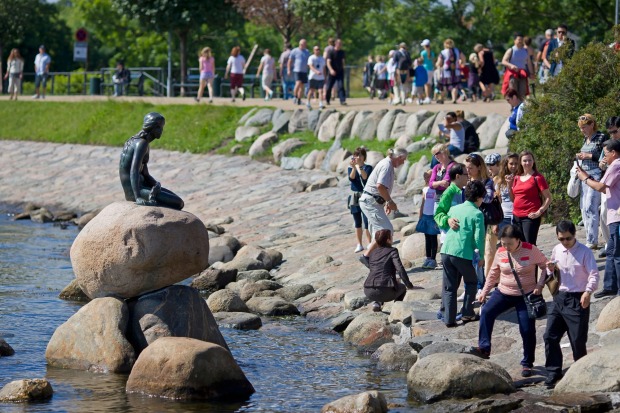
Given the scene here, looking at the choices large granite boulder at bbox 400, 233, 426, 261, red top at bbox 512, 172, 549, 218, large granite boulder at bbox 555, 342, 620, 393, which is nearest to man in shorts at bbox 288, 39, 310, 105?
large granite boulder at bbox 400, 233, 426, 261

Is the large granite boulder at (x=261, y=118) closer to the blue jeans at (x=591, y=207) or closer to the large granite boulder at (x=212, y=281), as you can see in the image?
the large granite boulder at (x=212, y=281)

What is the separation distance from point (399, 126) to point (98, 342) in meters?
14.1

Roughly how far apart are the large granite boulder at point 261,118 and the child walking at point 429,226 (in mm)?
14157

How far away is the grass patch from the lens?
3142 cm

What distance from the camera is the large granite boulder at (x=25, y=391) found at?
11.3m

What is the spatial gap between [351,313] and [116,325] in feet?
11.3

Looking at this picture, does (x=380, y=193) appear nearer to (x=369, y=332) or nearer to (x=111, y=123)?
(x=369, y=332)

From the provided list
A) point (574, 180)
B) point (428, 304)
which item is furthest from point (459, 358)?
point (574, 180)

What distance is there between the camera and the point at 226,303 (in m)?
15.8

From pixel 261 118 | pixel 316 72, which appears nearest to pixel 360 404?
pixel 316 72

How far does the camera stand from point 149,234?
1244 centimetres

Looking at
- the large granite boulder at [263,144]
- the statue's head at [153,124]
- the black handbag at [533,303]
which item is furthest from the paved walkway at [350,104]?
the black handbag at [533,303]

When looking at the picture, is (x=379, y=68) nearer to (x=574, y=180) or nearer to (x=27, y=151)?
(x=27, y=151)

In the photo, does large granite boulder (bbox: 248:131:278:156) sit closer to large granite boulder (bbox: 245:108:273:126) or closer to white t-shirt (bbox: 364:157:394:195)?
large granite boulder (bbox: 245:108:273:126)
